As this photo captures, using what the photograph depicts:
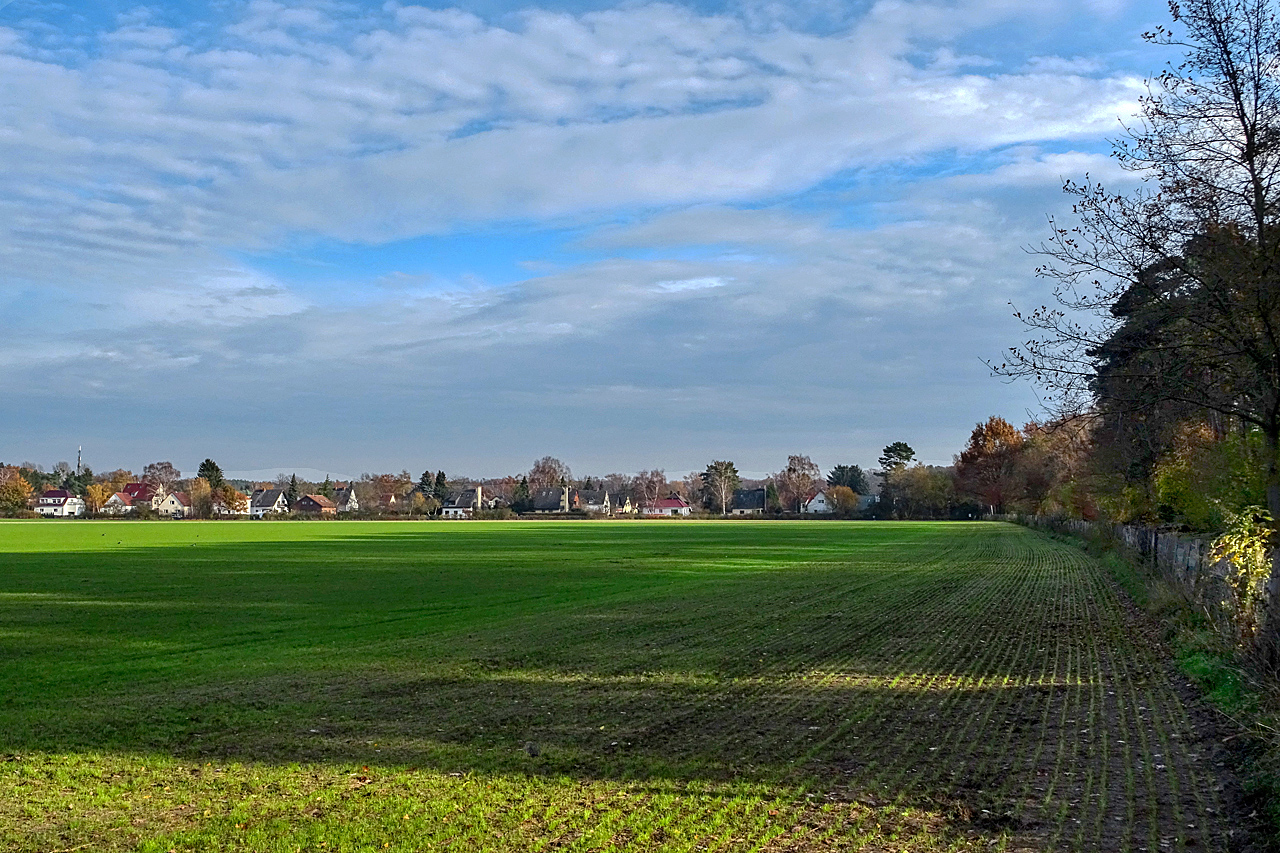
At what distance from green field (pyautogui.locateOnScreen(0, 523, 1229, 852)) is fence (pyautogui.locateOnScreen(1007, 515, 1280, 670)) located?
1176 millimetres

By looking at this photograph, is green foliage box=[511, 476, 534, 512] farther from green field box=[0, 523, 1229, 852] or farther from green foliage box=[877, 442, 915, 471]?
green field box=[0, 523, 1229, 852]

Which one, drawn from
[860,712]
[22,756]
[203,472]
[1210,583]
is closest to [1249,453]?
[1210,583]

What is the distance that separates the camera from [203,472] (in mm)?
169500

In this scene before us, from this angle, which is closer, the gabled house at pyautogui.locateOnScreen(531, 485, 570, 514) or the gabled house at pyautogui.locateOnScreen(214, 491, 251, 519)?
the gabled house at pyautogui.locateOnScreen(214, 491, 251, 519)

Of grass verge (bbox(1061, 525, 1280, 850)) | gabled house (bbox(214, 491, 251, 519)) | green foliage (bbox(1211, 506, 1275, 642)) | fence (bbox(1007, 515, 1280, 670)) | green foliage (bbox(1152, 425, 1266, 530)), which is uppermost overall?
green foliage (bbox(1152, 425, 1266, 530))

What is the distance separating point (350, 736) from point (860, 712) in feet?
18.8

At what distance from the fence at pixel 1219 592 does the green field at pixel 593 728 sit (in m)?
1.18

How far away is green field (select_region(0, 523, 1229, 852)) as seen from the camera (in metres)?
7.43

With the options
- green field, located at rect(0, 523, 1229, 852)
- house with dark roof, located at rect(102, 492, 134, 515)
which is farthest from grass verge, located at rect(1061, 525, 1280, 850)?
house with dark roof, located at rect(102, 492, 134, 515)

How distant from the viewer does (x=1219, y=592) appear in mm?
15414

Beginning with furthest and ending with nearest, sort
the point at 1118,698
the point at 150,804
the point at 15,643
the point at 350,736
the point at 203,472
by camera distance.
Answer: the point at 203,472, the point at 15,643, the point at 1118,698, the point at 350,736, the point at 150,804

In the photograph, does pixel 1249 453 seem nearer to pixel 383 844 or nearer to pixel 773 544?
pixel 383 844

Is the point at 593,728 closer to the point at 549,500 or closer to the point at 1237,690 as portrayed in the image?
the point at 1237,690

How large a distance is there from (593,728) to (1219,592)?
414 inches
